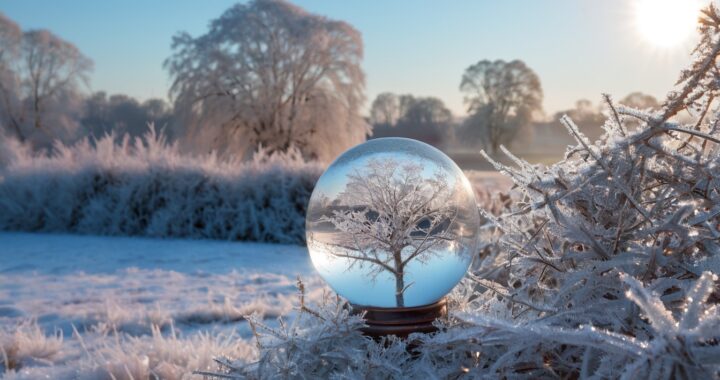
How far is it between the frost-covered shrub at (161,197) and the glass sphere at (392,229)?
18.0 feet

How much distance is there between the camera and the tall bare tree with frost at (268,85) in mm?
22469

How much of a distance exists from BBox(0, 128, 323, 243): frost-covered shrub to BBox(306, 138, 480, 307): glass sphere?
5.48m

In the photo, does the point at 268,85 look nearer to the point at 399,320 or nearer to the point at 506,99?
the point at 506,99

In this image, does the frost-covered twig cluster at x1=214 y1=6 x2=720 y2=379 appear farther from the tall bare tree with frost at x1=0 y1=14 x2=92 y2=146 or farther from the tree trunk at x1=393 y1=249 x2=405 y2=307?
the tall bare tree with frost at x1=0 y1=14 x2=92 y2=146

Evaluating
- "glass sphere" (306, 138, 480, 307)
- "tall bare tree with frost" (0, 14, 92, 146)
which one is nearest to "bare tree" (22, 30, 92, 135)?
"tall bare tree with frost" (0, 14, 92, 146)

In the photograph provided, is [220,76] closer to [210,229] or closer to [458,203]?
[210,229]

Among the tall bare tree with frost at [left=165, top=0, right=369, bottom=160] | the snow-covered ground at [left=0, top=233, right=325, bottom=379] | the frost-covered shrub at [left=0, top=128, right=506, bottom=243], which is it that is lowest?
the snow-covered ground at [left=0, top=233, right=325, bottom=379]

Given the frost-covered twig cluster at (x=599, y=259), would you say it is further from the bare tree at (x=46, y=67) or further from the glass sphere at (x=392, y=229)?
the bare tree at (x=46, y=67)

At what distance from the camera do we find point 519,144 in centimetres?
3488

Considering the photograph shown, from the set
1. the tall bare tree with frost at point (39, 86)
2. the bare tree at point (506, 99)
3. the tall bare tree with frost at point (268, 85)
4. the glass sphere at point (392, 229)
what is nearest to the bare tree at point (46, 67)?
the tall bare tree with frost at point (39, 86)

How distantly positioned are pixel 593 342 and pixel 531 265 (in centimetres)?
37

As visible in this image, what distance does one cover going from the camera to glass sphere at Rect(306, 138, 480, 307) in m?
1.31

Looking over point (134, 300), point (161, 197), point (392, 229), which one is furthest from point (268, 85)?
point (392, 229)

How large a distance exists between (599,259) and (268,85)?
23.0 m
